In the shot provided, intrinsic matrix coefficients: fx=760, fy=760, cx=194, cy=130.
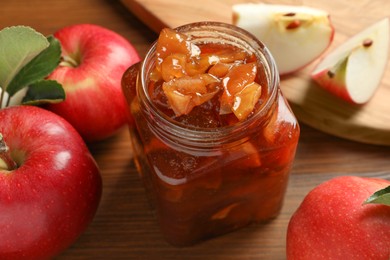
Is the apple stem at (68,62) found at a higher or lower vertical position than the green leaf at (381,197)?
higher

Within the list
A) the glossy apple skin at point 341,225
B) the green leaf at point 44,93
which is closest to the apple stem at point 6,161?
the green leaf at point 44,93

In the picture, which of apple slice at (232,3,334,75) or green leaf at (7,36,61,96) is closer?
green leaf at (7,36,61,96)

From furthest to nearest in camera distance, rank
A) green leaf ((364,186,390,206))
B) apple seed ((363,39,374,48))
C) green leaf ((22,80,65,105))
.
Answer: apple seed ((363,39,374,48)) → green leaf ((22,80,65,105)) → green leaf ((364,186,390,206))

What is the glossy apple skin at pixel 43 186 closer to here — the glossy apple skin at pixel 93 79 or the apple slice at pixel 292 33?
the glossy apple skin at pixel 93 79

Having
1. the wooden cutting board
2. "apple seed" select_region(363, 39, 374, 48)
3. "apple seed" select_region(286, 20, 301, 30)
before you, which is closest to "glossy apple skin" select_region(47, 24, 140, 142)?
the wooden cutting board

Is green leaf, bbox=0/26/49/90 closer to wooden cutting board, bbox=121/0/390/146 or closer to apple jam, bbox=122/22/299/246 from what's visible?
apple jam, bbox=122/22/299/246

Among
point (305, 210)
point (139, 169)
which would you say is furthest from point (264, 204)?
point (139, 169)

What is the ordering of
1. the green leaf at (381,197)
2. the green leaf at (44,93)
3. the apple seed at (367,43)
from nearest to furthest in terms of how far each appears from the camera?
the green leaf at (381,197) < the green leaf at (44,93) < the apple seed at (367,43)
